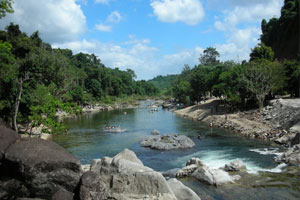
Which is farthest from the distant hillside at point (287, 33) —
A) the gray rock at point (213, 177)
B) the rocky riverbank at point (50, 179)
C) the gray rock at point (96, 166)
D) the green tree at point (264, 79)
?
the rocky riverbank at point (50, 179)

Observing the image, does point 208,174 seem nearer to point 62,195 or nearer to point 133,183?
point 133,183

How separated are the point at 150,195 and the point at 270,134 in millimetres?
29249

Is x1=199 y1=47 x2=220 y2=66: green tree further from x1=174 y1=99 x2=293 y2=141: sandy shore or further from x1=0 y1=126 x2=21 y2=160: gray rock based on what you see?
x1=0 y1=126 x2=21 y2=160: gray rock

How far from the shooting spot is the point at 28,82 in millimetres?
35906

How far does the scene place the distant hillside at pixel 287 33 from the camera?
76.6 m

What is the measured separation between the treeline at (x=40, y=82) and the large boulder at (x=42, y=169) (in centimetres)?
798

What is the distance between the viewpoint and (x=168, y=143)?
112 ft

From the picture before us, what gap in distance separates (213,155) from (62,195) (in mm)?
21047

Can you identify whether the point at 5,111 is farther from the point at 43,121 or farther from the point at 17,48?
the point at 17,48

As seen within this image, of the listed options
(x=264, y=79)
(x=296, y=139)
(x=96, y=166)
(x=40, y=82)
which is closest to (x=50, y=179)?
(x=96, y=166)

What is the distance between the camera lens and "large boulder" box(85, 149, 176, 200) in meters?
12.3

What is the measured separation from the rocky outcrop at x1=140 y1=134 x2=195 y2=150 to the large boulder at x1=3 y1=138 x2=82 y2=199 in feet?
72.9

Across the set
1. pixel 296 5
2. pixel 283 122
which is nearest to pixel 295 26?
pixel 296 5

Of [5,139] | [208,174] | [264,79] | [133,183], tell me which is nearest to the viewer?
[5,139]
